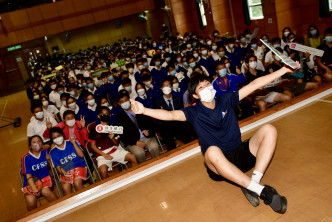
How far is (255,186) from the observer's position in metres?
2.23

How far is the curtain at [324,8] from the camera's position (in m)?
8.20

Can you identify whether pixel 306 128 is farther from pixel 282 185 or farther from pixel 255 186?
pixel 255 186

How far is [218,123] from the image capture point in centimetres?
258

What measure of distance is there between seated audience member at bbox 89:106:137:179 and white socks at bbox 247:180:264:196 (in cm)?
236

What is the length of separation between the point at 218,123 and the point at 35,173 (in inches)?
119

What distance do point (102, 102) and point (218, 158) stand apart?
343cm

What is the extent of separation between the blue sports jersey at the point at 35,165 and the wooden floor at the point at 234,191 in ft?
4.18

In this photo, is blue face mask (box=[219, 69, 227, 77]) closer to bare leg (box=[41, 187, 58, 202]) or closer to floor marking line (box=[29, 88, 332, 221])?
floor marking line (box=[29, 88, 332, 221])

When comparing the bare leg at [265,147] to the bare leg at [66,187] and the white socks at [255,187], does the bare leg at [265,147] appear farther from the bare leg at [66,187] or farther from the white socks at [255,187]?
the bare leg at [66,187]

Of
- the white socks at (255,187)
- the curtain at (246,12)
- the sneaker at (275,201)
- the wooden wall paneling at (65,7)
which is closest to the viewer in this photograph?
the sneaker at (275,201)

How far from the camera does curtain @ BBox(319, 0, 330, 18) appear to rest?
8.20m

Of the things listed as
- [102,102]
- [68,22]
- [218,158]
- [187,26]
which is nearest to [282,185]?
[218,158]

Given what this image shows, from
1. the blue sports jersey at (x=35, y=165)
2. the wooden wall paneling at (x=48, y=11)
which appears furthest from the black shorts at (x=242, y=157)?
the wooden wall paneling at (x=48, y=11)

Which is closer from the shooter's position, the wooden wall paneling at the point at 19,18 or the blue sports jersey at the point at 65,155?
the blue sports jersey at the point at 65,155
